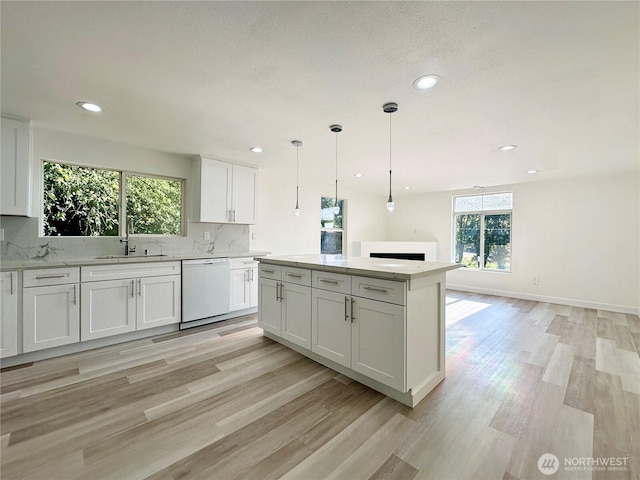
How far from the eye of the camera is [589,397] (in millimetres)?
2090

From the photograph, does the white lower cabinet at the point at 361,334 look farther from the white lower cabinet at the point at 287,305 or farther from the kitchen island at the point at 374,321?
the white lower cabinet at the point at 287,305

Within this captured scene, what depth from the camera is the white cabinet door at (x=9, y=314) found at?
244 centimetres

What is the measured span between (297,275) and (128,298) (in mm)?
1963

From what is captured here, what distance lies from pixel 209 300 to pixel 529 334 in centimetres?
413

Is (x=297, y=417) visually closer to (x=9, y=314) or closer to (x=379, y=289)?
(x=379, y=289)

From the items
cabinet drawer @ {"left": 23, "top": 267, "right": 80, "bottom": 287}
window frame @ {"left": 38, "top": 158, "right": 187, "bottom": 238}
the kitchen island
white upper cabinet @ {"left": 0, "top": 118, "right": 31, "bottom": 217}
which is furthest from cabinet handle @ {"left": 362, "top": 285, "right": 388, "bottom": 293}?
white upper cabinet @ {"left": 0, "top": 118, "right": 31, "bottom": 217}

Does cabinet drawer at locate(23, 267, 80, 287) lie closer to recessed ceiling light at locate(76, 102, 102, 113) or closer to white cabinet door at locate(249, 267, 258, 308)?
recessed ceiling light at locate(76, 102, 102, 113)

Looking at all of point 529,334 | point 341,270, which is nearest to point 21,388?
point 341,270

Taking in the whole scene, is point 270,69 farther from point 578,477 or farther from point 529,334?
point 529,334

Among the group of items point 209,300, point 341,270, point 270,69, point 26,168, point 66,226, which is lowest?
point 209,300

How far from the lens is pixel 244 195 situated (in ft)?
13.9

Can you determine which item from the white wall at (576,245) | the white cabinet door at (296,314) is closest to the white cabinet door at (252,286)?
the white cabinet door at (296,314)

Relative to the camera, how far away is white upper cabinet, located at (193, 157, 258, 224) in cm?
381

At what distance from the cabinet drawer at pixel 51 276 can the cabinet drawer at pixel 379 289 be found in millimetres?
2778
